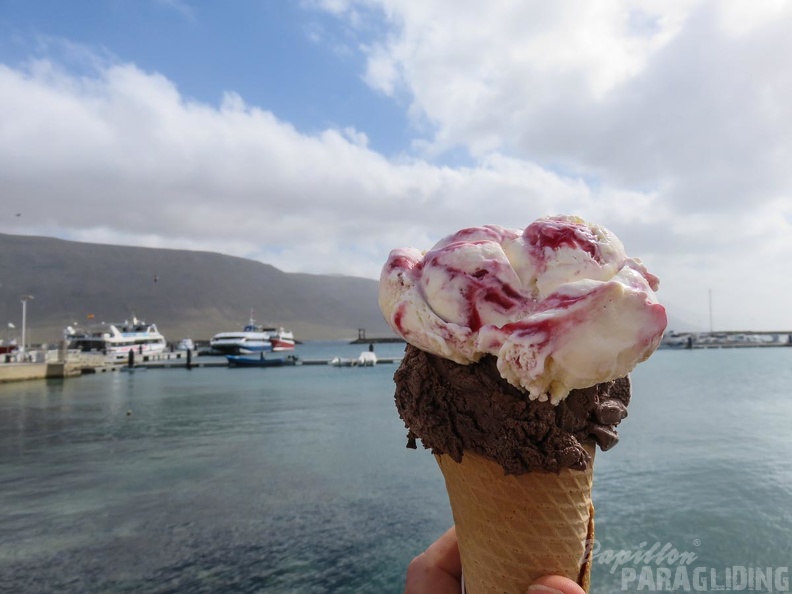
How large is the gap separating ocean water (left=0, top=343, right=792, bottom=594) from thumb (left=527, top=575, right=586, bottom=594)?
3930 millimetres

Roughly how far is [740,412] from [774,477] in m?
9.37

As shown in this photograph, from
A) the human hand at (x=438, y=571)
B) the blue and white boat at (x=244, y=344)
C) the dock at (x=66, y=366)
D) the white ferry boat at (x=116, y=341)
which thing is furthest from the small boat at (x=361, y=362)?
the human hand at (x=438, y=571)

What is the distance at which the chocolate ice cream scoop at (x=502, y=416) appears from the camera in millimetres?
1636

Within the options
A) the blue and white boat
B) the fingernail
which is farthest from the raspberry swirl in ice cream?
the blue and white boat

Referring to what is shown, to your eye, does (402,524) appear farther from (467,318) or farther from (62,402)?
(62,402)

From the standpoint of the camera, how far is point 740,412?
54.6ft

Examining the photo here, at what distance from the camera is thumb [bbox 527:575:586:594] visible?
63.2 inches

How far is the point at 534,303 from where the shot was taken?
5.16 feet

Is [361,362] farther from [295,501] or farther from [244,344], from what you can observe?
[295,501]

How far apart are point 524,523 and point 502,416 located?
1.29 feet

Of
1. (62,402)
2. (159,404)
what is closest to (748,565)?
(159,404)

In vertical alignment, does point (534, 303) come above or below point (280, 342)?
above

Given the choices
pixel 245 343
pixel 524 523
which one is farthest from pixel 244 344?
pixel 524 523

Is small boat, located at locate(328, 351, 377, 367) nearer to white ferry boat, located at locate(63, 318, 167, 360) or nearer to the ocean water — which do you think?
white ferry boat, located at locate(63, 318, 167, 360)
